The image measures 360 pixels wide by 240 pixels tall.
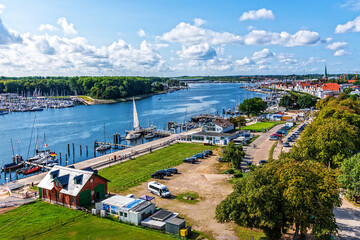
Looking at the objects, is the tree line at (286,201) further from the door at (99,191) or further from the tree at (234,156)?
the tree at (234,156)

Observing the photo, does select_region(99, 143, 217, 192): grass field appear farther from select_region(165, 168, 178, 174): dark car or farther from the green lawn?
the green lawn

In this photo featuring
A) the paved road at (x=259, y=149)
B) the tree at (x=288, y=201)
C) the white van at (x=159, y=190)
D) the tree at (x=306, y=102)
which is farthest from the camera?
the tree at (x=306, y=102)

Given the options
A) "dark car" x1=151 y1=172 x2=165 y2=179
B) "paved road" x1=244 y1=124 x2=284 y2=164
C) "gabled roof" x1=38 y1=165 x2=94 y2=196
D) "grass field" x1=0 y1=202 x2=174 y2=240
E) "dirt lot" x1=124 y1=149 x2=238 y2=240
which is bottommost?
"grass field" x1=0 y1=202 x2=174 y2=240

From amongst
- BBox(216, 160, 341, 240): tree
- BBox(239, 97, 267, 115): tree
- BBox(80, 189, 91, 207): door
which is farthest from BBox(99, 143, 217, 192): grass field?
BBox(239, 97, 267, 115): tree

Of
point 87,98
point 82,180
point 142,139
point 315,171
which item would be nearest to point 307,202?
point 315,171

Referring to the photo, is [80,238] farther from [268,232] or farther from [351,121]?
[351,121]

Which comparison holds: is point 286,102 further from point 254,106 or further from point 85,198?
point 85,198

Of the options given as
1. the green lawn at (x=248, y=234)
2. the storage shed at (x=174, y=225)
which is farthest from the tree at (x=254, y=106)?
the storage shed at (x=174, y=225)
